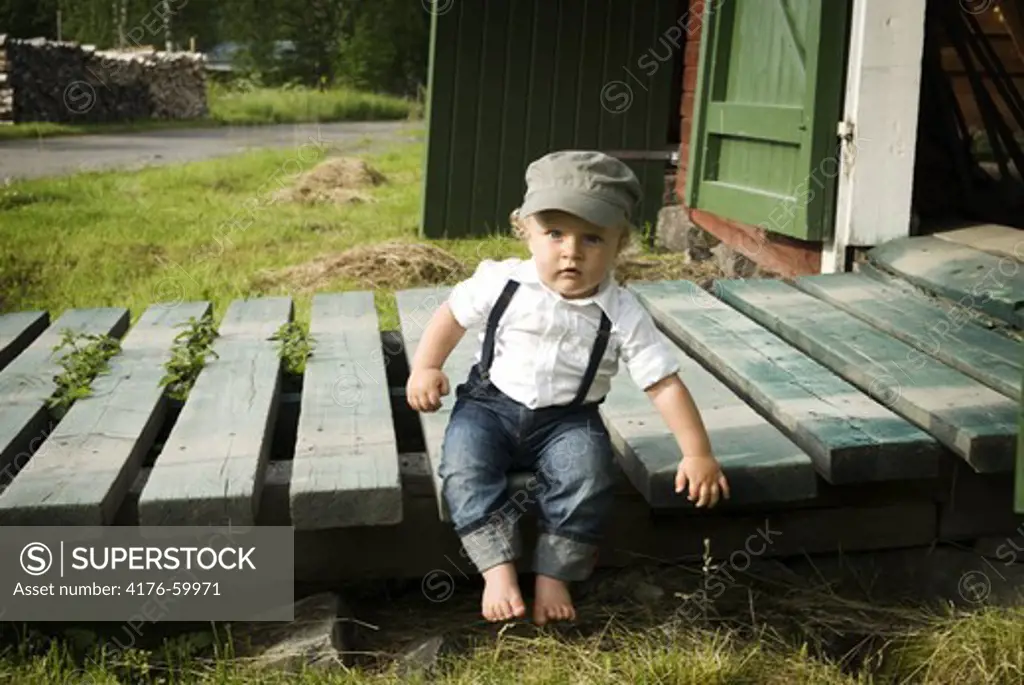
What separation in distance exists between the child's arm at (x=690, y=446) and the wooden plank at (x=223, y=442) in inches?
37.7

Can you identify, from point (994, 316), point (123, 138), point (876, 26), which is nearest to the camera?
point (994, 316)

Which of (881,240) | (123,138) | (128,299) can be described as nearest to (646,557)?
(881,240)

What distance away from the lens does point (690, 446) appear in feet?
9.35

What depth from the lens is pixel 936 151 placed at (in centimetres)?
666

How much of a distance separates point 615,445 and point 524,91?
6414 mm

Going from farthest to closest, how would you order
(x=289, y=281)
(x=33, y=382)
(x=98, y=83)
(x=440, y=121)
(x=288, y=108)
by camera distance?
1. (x=288, y=108)
2. (x=98, y=83)
3. (x=440, y=121)
4. (x=289, y=281)
5. (x=33, y=382)

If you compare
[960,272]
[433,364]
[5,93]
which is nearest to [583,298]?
[433,364]

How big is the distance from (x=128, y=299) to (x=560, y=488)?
524 centimetres

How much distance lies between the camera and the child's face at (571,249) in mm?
2867

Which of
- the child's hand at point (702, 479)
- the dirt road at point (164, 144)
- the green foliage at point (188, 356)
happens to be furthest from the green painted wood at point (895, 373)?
the dirt road at point (164, 144)

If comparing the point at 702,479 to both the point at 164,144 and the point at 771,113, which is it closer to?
the point at 771,113

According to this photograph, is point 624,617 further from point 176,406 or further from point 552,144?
point 552,144

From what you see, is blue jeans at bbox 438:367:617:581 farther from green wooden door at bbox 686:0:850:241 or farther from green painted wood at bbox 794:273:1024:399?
green wooden door at bbox 686:0:850:241

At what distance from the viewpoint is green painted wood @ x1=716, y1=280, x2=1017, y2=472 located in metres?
3.13
